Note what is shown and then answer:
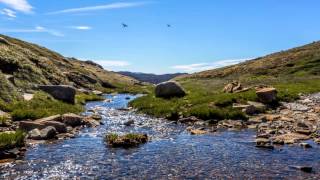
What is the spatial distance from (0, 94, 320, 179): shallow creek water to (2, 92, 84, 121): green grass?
787 centimetres

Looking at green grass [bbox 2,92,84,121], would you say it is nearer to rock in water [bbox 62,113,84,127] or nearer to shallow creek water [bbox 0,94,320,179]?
rock in water [bbox 62,113,84,127]

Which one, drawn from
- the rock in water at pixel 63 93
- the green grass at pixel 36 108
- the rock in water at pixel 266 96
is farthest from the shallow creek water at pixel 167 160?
the rock in water at pixel 63 93

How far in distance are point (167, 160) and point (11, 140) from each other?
8.71m

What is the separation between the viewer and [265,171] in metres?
19.8

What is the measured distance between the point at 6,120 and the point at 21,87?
17.9 m

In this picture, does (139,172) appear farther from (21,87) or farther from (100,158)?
(21,87)

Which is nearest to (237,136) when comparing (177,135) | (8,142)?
(177,135)

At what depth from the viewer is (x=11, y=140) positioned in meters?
24.0

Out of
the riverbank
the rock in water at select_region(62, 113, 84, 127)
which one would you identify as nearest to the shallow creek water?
the riverbank

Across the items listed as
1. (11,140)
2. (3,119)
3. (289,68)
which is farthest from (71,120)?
(289,68)

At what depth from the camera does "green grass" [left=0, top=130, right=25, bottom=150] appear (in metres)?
23.2

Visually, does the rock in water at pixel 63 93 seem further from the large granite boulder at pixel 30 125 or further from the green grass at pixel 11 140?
the green grass at pixel 11 140

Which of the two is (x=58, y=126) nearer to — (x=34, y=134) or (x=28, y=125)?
(x=28, y=125)

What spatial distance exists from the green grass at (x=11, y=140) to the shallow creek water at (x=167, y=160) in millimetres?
786
